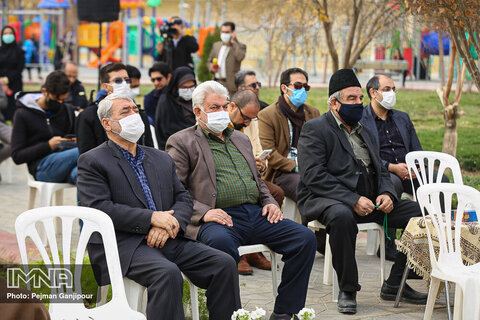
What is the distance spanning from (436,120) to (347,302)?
410 inches

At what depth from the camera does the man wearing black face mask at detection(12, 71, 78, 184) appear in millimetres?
7488

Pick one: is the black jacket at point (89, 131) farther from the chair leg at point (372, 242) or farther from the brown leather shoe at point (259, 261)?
the chair leg at point (372, 242)

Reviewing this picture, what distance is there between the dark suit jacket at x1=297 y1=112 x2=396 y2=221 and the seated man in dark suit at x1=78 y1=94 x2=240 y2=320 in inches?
52.7

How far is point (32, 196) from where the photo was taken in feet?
26.1

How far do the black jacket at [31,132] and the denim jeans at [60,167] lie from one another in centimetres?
9

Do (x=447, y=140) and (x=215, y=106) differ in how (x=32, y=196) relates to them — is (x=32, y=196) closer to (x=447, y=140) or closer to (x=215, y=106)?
(x=215, y=106)

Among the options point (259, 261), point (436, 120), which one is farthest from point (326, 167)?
point (436, 120)

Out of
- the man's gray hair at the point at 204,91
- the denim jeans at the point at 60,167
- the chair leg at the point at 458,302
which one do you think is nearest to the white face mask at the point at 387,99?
the man's gray hair at the point at 204,91

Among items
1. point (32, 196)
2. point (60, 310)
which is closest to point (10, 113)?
point (32, 196)

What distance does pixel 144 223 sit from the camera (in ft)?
15.2

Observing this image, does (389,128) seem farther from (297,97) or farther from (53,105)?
(53,105)

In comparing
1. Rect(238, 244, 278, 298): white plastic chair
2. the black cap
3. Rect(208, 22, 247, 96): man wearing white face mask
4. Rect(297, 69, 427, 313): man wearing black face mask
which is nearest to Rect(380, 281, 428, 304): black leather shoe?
Answer: Rect(297, 69, 427, 313): man wearing black face mask

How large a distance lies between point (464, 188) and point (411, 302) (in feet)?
3.91

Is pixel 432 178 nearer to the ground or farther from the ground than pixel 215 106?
nearer to the ground
